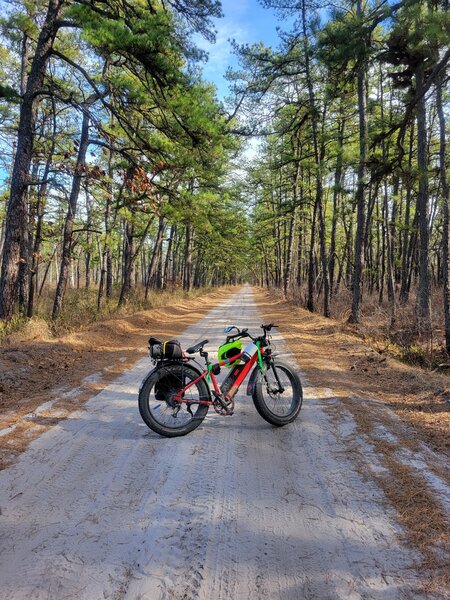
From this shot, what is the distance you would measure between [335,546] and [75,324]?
30.9ft

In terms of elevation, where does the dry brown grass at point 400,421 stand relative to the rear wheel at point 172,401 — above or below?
below

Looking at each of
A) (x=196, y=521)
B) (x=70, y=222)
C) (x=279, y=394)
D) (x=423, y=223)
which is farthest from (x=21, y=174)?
(x=423, y=223)

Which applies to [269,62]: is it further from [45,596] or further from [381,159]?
[45,596]

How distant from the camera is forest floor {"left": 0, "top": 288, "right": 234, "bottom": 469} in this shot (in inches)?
161

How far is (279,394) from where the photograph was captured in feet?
14.5

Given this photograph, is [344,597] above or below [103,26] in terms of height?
below

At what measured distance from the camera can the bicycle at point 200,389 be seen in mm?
3879

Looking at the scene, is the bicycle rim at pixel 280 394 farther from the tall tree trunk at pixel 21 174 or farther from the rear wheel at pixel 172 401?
the tall tree trunk at pixel 21 174

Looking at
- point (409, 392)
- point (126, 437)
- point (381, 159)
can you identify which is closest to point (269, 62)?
point (381, 159)

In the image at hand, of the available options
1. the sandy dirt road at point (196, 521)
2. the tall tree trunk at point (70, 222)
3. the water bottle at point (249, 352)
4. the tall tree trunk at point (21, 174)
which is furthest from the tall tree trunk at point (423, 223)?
the tall tree trunk at point (70, 222)

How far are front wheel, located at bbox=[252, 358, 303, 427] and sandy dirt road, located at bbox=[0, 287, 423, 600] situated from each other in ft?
0.83

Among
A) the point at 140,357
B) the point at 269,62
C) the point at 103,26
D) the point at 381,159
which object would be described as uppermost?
the point at 269,62

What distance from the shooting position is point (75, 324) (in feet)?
34.0

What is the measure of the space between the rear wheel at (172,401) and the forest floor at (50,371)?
119cm
